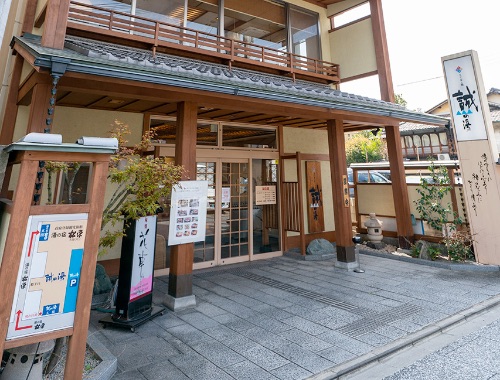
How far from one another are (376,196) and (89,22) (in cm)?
932

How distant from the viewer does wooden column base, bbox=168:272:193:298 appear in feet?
14.6

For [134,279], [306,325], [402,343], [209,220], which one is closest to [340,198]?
[209,220]

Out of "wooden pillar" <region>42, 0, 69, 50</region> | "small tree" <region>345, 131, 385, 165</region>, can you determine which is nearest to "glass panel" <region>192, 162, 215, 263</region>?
"wooden pillar" <region>42, 0, 69, 50</region>

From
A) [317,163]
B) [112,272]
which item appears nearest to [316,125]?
[317,163]

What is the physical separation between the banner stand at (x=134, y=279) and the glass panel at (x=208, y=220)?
266 centimetres

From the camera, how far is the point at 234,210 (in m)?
7.25

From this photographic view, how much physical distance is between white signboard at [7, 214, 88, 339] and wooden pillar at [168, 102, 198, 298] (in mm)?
2393

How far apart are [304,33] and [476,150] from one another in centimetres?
660

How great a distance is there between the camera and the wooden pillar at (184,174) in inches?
177

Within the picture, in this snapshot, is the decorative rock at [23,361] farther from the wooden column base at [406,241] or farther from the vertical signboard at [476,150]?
the wooden column base at [406,241]

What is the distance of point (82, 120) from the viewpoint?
551cm

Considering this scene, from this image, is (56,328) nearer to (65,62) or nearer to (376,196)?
(65,62)

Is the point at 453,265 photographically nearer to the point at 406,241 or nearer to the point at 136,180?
the point at 406,241

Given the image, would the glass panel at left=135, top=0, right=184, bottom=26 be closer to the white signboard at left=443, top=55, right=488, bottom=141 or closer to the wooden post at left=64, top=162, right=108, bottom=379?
the wooden post at left=64, top=162, right=108, bottom=379
